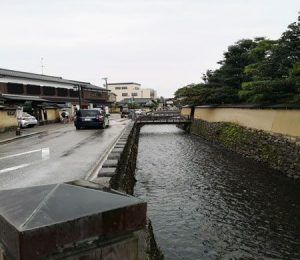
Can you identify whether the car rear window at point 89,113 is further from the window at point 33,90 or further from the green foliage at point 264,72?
the window at point 33,90

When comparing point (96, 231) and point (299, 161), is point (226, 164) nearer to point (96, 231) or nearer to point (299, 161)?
point (299, 161)

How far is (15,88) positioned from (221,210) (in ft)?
122

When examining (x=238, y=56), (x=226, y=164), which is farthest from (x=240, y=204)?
(x=238, y=56)

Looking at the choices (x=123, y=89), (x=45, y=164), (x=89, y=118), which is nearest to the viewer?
(x=45, y=164)

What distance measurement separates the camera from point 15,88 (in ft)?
137

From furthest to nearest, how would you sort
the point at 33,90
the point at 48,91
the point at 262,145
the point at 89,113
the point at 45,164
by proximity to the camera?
the point at 48,91, the point at 33,90, the point at 89,113, the point at 262,145, the point at 45,164

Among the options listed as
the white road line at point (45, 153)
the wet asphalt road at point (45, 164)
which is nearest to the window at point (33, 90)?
the wet asphalt road at point (45, 164)

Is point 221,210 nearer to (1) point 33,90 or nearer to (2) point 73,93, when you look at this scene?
(1) point 33,90

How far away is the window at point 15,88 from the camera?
134ft

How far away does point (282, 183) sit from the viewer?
48.5 ft

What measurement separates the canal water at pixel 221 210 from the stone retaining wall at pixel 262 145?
744 mm

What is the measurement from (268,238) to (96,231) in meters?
8.82

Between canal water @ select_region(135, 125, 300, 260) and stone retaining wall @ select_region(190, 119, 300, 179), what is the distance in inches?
29.3

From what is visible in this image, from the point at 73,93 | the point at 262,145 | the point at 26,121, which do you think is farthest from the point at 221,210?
the point at 73,93
